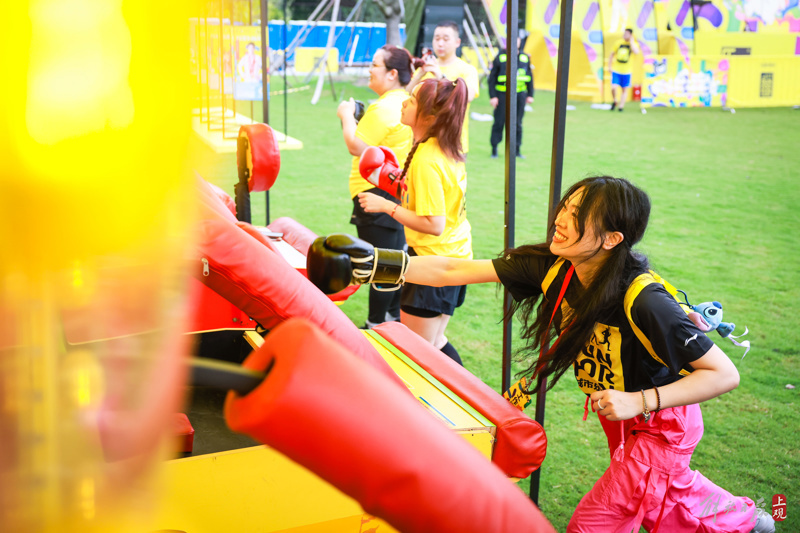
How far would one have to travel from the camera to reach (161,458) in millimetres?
574

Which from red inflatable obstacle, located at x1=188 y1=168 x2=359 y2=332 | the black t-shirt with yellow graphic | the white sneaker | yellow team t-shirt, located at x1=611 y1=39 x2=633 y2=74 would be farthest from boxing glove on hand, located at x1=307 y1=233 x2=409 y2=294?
yellow team t-shirt, located at x1=611 y1=39 x2=633 y2=74

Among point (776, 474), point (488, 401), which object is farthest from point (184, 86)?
point (776, 474)

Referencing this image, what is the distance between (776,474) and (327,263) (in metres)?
2.18

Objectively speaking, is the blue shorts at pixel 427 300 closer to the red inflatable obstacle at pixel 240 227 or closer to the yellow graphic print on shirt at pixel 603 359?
the red inflatable obstacle at pixel 240 227

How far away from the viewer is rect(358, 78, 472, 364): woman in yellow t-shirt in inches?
113

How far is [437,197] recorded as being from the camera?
2.86m

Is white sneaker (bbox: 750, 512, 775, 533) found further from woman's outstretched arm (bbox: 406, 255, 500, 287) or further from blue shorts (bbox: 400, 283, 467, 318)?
blue shorts (bbox: 400, 283, 467, 318)

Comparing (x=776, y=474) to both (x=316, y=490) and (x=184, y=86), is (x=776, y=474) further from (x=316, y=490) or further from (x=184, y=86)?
(x=184, y=86)

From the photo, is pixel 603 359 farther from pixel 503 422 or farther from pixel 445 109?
pixel 445 109

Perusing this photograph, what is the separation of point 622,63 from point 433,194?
41.5ft

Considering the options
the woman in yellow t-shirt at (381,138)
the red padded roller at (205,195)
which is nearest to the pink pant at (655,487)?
the red padded roller at (205,195)

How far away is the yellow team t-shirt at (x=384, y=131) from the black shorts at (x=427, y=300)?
976mm

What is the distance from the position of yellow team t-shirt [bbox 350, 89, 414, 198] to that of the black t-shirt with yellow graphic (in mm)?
1719

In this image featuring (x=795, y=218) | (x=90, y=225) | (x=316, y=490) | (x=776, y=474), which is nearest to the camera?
(x=90, y=225)
